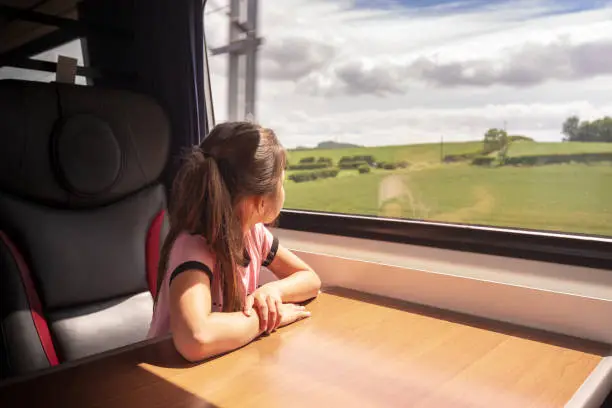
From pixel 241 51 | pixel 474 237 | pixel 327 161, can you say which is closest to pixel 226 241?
pixel 474 237

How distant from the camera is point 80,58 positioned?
6.01 feet

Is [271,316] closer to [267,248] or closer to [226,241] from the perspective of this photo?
[226,241]

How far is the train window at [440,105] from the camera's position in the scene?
4.56 ft

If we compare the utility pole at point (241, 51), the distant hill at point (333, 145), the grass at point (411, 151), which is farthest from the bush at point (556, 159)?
the utility pole at point (241, 51)

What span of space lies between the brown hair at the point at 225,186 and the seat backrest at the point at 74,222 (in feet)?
1.05

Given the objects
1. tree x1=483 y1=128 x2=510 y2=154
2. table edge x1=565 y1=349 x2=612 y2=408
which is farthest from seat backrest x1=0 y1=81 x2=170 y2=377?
Answer: table edge x1=565 y1=349 x2=612 y2=408

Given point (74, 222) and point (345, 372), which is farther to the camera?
point (74, 222)

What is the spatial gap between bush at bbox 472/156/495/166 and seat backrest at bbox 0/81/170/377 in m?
0.99

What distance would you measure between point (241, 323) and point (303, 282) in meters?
0.34

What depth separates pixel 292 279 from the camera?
4.36ft

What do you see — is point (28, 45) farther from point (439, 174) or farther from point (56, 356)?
point (439, 174)

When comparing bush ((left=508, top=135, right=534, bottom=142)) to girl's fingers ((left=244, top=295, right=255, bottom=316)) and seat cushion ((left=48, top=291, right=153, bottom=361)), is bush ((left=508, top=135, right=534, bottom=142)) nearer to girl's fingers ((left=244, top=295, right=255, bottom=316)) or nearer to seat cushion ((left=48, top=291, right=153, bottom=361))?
girl's fingers ((left=244, top=295, right=255, bottom=316))

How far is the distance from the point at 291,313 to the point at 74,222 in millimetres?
717

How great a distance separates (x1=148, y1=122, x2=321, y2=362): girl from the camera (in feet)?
3.39
